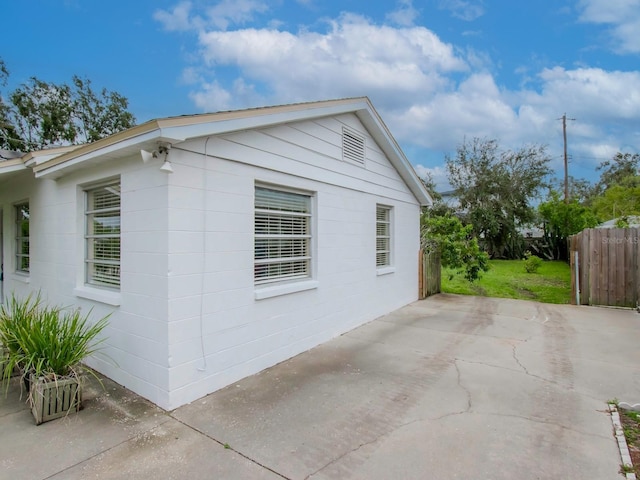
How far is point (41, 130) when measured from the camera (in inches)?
714

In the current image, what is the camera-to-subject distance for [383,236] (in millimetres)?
8445

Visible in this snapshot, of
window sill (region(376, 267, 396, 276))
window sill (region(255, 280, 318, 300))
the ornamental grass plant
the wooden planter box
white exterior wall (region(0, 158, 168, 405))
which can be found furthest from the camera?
window sill (region(376, 267, 396, 276))

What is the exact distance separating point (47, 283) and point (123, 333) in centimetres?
243

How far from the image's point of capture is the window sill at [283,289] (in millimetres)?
4691

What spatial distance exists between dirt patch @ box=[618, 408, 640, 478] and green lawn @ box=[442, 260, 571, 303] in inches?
282

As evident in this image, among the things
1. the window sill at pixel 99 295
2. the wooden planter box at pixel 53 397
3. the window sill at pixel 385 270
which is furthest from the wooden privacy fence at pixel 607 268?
the wooden planter box at pixel 53 397

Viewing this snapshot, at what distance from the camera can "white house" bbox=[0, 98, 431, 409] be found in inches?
146

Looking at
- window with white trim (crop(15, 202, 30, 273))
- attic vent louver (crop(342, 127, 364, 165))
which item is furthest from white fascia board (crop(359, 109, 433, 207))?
window with white trim (crop(15, 202, 30, 273))

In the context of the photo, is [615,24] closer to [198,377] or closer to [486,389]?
[486,389]

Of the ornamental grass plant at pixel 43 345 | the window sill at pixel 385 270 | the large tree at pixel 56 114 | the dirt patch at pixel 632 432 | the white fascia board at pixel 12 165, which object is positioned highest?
the large tree at pixel 56 114

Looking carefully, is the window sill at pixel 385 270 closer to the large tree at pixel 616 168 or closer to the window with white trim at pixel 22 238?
the window with white trim at pixel 22 238

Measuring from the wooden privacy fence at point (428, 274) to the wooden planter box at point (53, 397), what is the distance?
8.46 m

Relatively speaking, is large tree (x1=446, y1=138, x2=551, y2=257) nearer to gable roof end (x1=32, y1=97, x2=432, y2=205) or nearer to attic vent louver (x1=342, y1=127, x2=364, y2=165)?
attic vent louver (x1=342, y1=127, x2=364, y2=165)

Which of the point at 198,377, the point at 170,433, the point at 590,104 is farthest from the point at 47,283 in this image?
the point at 590,104
